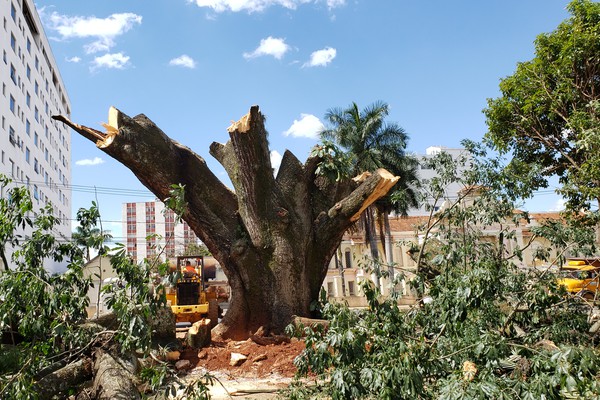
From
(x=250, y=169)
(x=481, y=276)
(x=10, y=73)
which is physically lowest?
(x=481, y=276)

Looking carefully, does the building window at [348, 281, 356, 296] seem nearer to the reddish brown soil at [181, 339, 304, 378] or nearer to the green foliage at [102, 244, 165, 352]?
the reddish brown soil at [181, 339, 304, 378]

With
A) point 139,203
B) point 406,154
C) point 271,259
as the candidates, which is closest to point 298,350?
point 271,259

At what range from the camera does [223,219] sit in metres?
11.2

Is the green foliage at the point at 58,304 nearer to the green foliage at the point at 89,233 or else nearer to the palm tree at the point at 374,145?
the green foliage at the point at 89,233

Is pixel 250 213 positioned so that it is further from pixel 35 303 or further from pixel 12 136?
pixel 12 136

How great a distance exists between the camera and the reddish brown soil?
8.33 metres

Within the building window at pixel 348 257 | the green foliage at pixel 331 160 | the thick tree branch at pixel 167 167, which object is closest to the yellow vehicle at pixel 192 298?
the thick tree branch at pixel 167 167

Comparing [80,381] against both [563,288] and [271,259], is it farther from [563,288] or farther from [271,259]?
[563,288]

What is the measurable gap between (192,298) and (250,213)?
4509mm

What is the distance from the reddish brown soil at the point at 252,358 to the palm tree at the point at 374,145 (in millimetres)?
21043

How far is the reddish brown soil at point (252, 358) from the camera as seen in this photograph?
27.3 ft

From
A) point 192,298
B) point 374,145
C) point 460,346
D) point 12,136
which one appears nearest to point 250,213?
point 192,298

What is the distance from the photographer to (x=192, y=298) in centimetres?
1405

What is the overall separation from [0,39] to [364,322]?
3271 cm
